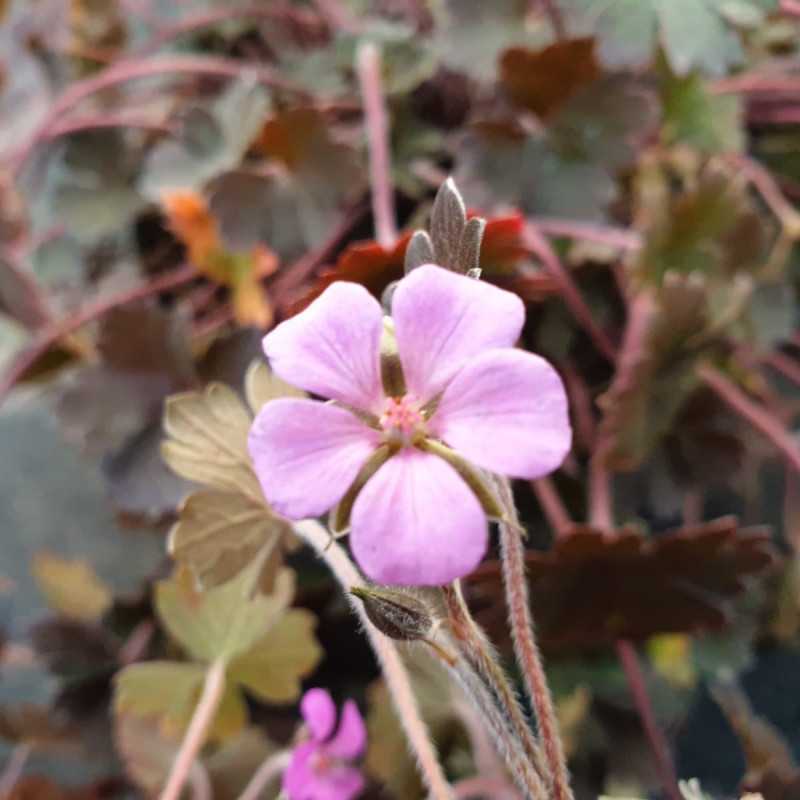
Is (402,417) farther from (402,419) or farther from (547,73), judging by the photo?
(547,73)

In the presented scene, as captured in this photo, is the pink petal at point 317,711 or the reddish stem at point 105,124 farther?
the reddish stem at point 105,124

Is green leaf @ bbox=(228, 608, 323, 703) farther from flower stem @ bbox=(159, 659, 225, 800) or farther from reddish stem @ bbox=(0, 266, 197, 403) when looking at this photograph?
reddish stem @ bbox=(0, 266, 197, 403)

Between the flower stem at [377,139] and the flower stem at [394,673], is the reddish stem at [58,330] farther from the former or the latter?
the flower stem at [394,673]

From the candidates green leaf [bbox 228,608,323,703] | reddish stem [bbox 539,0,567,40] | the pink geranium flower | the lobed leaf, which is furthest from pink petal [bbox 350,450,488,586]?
the lobed leaf

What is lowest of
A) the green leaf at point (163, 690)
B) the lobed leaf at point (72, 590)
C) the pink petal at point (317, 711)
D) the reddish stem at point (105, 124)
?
the lobed leaf at point (72, 590)

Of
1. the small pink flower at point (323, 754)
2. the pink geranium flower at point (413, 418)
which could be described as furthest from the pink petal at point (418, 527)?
the small pink flower at point (323, 754)
